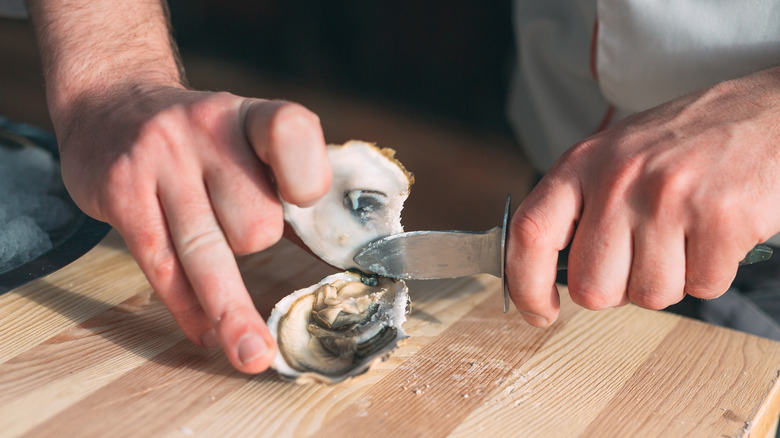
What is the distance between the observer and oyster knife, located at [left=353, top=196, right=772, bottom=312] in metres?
0.83

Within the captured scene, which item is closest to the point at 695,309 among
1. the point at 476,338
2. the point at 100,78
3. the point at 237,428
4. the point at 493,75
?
the point at 476,338

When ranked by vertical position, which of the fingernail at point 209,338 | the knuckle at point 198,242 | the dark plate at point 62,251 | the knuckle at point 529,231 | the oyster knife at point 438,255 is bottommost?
the fingernail at point 209,338

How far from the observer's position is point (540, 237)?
79 centimetres

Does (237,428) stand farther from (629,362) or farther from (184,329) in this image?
(629,362)

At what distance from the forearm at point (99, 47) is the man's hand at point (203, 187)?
0.43 ft

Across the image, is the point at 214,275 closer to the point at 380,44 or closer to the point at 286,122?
the point at 286,122

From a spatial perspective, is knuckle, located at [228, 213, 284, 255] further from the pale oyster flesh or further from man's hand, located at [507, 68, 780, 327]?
man's hand, located at [507, 68, 780, 327]

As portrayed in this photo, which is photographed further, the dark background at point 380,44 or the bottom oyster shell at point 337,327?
the dark background at point 380,44

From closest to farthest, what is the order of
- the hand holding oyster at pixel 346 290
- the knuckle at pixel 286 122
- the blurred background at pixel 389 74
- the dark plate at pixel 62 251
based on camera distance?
the knuckle at pixel 286 122
the hand holding oyster at pixel 346 290
the dark plate at pixel 62 251
the blurred background at pixel 389 74

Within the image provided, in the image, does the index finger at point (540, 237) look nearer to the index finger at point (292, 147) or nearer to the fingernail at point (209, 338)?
the index finger at point (292, 147)

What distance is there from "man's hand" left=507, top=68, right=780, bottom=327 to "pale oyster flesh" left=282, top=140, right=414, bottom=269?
16 centimetres

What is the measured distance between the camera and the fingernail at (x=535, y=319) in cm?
87

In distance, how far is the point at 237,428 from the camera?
71cm

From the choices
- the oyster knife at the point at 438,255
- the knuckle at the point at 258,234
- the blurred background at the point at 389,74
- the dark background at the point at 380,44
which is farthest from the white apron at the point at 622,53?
the dark background at the point at 380,44
